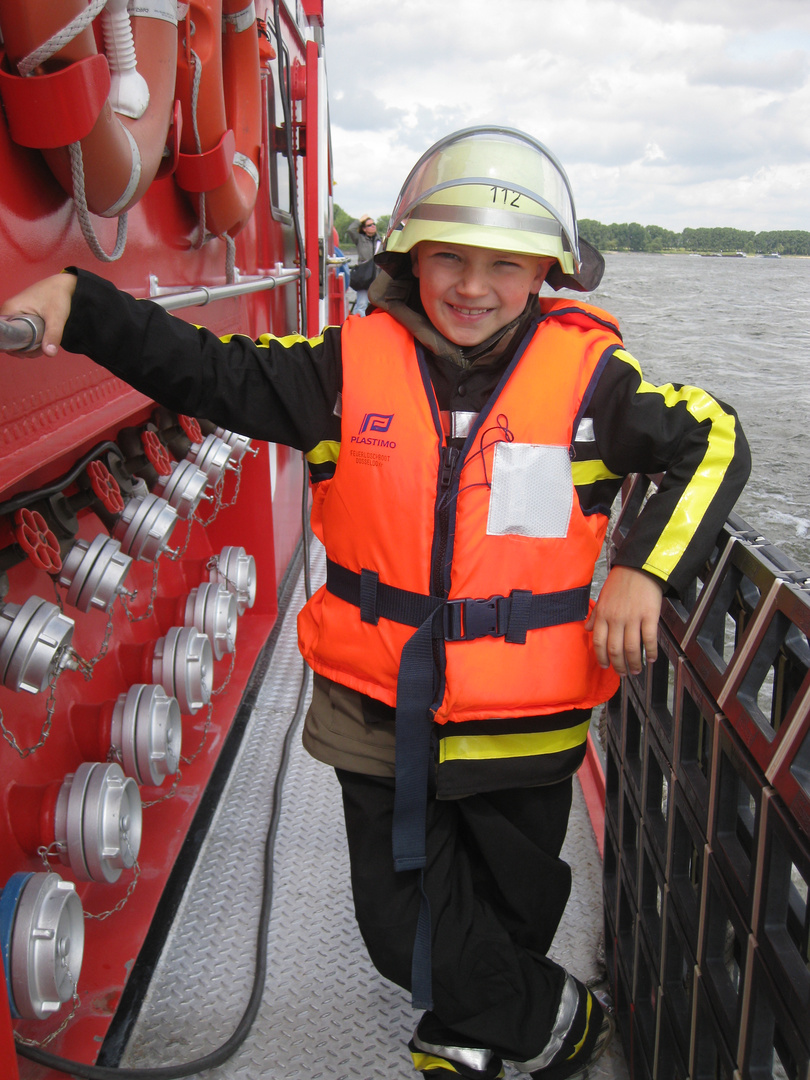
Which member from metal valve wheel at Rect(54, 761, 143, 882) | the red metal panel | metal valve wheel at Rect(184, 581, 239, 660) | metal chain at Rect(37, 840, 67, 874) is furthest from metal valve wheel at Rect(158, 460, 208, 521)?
the red metal panel

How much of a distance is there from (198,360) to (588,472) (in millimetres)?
630

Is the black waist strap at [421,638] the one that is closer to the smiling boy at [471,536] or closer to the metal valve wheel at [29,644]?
the smiling boy at [471,536]

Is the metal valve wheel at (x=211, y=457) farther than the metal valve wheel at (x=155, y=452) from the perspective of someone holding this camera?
Yes

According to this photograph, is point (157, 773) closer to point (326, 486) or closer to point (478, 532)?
point (326, 486)

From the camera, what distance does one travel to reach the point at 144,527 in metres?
1.74

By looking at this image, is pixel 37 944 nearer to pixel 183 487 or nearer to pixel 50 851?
pixel 50 851

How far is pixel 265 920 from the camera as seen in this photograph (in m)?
1.91

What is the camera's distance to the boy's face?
1396mm

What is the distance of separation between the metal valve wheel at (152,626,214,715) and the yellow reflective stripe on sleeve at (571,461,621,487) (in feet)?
3.67

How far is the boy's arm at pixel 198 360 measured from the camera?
109cm

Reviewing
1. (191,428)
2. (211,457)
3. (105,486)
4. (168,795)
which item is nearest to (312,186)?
(191,428)

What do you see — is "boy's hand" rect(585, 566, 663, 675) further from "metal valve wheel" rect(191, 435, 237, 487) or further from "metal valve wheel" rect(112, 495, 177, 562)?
"metal valve wheel" rect(191, 435, 237, 487)

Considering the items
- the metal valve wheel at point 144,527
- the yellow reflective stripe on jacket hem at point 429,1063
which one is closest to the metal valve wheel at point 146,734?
the metal valve wheel at point 144,527

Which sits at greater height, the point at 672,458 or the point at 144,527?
the point at 672,458
